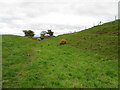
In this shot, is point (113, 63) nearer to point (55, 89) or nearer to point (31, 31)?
point (55, 89)

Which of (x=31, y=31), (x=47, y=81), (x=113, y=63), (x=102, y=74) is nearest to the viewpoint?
(x=47, y=81)

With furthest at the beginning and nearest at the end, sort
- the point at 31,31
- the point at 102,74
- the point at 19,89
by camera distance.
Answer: the point at 31,31
the point at 102,74
the point at 19,89

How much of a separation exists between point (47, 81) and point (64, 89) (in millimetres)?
1667

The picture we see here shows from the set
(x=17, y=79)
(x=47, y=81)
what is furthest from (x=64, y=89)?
(x=17, y=79)

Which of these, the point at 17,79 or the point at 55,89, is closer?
the point at 55,89

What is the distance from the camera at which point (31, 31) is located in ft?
310

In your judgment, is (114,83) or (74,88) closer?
(74,88)

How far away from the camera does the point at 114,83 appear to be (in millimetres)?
8539

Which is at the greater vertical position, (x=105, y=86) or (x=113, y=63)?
(x=113, y=63)

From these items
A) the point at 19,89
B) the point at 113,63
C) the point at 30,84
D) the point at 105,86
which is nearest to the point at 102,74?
the point at 105,86

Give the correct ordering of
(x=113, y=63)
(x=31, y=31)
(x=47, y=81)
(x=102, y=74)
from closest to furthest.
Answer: (x=47, y=81) → (x=102, y=74) → (x=113, y=63) → (x=31, y=31)

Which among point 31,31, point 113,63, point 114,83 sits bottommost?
point 114,83

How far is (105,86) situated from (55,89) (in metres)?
4.09

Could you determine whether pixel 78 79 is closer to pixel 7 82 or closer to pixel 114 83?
pixel 114 83
